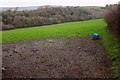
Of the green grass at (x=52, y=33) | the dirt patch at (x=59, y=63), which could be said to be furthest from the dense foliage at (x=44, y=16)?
the dirt patch at (x=59, y=63)

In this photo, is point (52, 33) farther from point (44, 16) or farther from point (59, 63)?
point (44, 16)

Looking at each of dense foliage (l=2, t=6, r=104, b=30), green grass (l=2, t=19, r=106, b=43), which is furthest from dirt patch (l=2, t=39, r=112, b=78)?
dense foliage (l=2, t=6, r=104, b=30)

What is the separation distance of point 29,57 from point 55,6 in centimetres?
2886

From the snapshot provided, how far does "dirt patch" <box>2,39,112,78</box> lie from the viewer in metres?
8.56

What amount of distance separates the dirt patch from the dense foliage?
17.9 metres

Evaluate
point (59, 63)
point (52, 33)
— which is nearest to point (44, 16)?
point (52, 33)

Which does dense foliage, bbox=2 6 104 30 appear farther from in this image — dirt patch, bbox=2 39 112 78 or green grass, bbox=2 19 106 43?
dirt patch, bbox=2 39 112 78

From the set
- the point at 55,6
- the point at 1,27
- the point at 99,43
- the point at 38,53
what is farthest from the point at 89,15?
the point at 38,53

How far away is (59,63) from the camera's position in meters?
9.99

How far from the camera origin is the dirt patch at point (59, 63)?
8562mm

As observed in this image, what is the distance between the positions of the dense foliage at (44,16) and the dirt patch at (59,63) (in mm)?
17887

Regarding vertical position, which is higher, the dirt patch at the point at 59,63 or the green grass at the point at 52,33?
the dirt patch at the point at 59,63

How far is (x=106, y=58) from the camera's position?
10.3 meters

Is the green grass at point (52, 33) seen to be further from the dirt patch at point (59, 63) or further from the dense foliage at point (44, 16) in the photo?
the dense foliage at point (44, 16)
